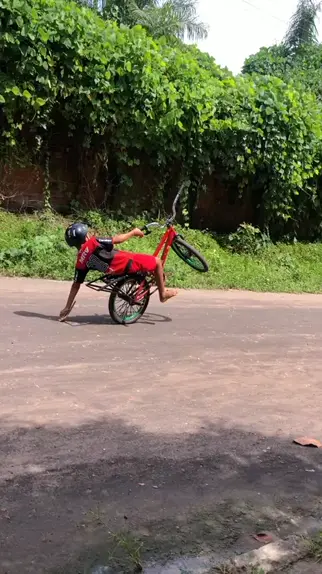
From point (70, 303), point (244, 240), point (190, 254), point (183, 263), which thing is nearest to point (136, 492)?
point (70, 303)

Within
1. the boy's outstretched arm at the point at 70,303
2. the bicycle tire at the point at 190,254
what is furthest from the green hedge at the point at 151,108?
the boy's outstretched arm at the point at 70,303

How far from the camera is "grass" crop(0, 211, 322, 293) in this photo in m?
10.8

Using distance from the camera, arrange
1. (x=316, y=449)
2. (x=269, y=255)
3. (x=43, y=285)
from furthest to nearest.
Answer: (x=269, y=255) → (x=43, y=285) → (x=316, y=449)

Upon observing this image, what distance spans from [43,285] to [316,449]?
642 centimetres

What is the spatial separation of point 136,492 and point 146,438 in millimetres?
780

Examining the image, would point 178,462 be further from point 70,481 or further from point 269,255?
point 269,255

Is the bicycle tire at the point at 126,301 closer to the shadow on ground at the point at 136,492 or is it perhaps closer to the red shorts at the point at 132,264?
the red shorts at the point at 132,264

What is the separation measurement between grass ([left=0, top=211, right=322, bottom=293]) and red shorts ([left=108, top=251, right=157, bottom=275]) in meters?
3.15

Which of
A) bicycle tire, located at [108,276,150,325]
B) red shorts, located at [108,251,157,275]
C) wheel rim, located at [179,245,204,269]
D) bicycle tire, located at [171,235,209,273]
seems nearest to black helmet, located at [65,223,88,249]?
red shorts, located at [108,251,157,275]

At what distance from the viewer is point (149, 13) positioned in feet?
79.5

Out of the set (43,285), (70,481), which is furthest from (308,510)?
(43,285)

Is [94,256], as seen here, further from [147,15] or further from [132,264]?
[147,15]

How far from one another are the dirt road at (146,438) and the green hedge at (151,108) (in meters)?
5.64

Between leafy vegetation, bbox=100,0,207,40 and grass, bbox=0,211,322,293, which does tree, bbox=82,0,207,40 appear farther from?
grass, bbox=0,211,322,293
